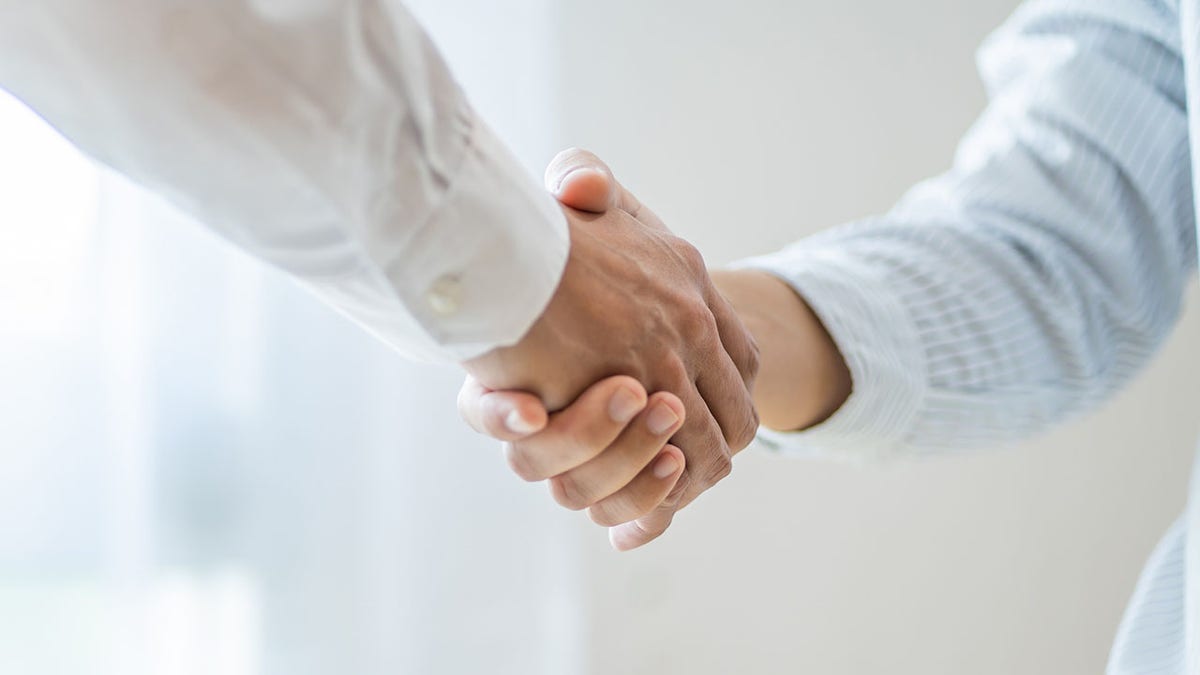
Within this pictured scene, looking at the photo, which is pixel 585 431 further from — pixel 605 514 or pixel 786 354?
pixel 786 354

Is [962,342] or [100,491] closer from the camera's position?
[962,342]

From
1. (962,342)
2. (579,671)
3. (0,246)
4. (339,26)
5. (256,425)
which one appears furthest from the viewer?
(579,671)

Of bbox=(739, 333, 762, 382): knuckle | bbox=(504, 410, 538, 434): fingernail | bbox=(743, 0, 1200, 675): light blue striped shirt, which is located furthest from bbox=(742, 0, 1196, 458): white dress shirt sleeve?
bbox=(504, 410, 538, 434): fingernail

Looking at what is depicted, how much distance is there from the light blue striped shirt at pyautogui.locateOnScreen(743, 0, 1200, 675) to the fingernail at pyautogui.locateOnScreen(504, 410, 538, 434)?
1.01 ft

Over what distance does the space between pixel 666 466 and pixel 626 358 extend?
0.24ft

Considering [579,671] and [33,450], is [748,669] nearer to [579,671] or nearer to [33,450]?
[579,671]

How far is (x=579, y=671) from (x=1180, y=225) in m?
1.11

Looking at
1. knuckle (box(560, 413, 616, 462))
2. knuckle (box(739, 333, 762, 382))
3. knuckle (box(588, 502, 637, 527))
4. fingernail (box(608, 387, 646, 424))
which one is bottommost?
knuckle (box(588, 502, 637, 527))

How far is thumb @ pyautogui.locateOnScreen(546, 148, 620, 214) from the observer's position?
2.04ft

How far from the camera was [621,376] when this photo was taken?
1.93ft

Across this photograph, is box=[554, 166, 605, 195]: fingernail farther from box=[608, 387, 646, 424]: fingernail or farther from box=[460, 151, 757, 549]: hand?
box=[608, 387, 646, 424]: fingernail

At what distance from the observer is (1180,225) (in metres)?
0.85

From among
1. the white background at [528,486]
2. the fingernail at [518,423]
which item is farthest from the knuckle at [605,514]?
the white background at [528,486]

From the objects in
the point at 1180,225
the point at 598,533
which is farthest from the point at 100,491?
the point at 1180,225
